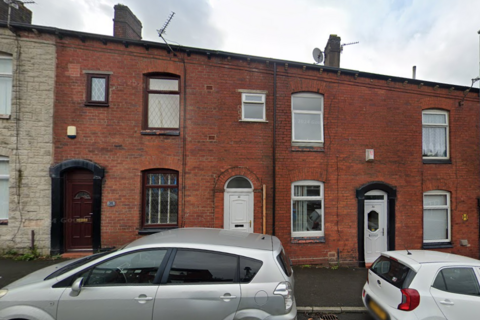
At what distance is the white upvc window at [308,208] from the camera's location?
22.5 ft

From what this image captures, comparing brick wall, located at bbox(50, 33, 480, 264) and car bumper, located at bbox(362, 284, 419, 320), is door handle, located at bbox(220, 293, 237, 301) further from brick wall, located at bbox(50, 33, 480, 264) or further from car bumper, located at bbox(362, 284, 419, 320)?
brick wall, located at bbox(50, 33, 480, 264)

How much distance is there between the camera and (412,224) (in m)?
7.16

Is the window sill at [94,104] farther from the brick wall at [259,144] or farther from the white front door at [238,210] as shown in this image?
the white front door at [238,210]

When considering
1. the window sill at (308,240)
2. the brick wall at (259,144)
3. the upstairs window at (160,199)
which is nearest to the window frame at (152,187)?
the upstairs window at (160,199)

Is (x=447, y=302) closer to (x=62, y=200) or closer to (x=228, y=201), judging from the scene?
(x=228, y=201)

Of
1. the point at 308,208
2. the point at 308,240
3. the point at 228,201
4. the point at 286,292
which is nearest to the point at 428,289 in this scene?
the point at 286,292

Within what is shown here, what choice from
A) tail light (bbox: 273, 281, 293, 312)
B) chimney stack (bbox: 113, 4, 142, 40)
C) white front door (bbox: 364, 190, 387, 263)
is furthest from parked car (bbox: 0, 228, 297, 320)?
chimney stack (bbox: 113, 4, 142, 40)

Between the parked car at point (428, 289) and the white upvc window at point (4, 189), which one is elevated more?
the white upvc window at point (4, 189)

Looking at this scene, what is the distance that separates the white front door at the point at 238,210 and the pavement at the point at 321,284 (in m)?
1.87

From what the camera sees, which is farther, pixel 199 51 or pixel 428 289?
pixel 199 51

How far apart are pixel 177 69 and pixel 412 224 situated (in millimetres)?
8832

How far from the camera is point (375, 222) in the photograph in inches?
280

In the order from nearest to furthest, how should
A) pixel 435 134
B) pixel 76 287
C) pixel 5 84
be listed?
1. pixel 76 287
2. pixel 5 84
3. pixel 435 134

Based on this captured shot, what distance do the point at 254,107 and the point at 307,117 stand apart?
175cm
